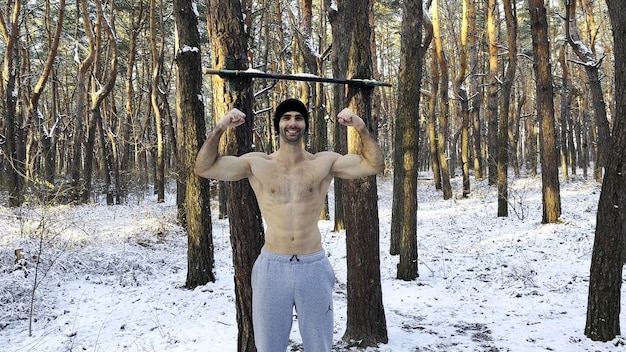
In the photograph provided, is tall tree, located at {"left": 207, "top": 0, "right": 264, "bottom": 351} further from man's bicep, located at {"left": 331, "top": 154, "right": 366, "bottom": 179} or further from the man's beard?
man's bicep, located at {"left": 331, "top": 154, "right": 366, "bottom": 179}

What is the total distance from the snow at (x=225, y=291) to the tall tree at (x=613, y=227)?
271mm

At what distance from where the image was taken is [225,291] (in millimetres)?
6723

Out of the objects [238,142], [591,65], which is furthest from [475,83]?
[238,142]

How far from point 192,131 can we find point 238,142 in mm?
3396

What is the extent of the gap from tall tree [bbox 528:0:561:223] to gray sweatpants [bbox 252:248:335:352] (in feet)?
33.8

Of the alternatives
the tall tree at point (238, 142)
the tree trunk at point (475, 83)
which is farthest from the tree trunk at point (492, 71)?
the tall tree at point (238, 142)

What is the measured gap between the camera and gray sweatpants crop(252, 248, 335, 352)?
273 centimetres

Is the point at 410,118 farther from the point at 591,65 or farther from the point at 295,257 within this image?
the point at 591,65

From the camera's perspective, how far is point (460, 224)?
12578mm

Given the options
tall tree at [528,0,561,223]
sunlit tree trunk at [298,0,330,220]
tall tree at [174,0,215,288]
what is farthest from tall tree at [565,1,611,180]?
tall tree at [174,0,215,288]

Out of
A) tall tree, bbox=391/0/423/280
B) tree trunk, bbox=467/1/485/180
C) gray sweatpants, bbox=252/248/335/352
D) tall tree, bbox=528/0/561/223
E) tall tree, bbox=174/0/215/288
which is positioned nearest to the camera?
gray sweatpants, bbox=252/248/335/352

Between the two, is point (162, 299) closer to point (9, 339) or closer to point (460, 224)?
point (9, 339)

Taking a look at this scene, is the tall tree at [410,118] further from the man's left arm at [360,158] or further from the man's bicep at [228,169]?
the man's bicep at [228,169]

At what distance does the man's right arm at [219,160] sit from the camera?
8.96 feet
